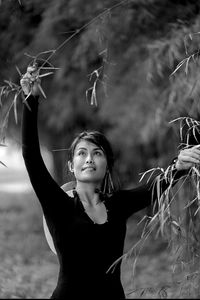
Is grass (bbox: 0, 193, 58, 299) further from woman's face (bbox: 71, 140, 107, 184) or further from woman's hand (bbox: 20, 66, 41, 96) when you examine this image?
woman's hand (bbox: 20, 66, 41, 96)

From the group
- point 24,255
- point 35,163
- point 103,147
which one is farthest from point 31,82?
point 24,255

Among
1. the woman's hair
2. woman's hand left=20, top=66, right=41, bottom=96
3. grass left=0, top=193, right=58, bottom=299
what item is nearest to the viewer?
woman's hand left=20, top=66, right=41, bottom=96

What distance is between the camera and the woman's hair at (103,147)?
1.59 meters

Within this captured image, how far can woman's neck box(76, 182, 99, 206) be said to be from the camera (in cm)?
156

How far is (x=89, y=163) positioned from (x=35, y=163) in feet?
0.54

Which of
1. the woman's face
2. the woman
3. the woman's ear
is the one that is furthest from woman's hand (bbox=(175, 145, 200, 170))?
the woman's ear

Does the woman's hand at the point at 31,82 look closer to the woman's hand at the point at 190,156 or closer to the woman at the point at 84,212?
the woman at the point at 84,212

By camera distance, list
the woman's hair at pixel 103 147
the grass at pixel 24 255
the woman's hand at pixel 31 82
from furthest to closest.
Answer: the grass at pixel 24 255, the woman's hair at pixel 103 147, the woman's hand at pixel 31 82

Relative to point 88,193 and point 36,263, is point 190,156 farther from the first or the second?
point 36,263

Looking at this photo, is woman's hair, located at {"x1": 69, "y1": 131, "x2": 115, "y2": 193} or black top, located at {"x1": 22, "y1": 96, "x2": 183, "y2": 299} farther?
woman's hair, located at {"x1": 69, "y1": 131, "x2": 115, "y2": 193}

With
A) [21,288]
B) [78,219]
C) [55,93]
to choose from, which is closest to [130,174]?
[55,93]

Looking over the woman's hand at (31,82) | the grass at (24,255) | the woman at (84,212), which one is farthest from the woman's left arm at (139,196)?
the grass at (24,255)

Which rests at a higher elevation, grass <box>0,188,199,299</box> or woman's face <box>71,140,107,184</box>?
woman's face <box>71,140,107,184</box>

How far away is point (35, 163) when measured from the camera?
1432 mm
